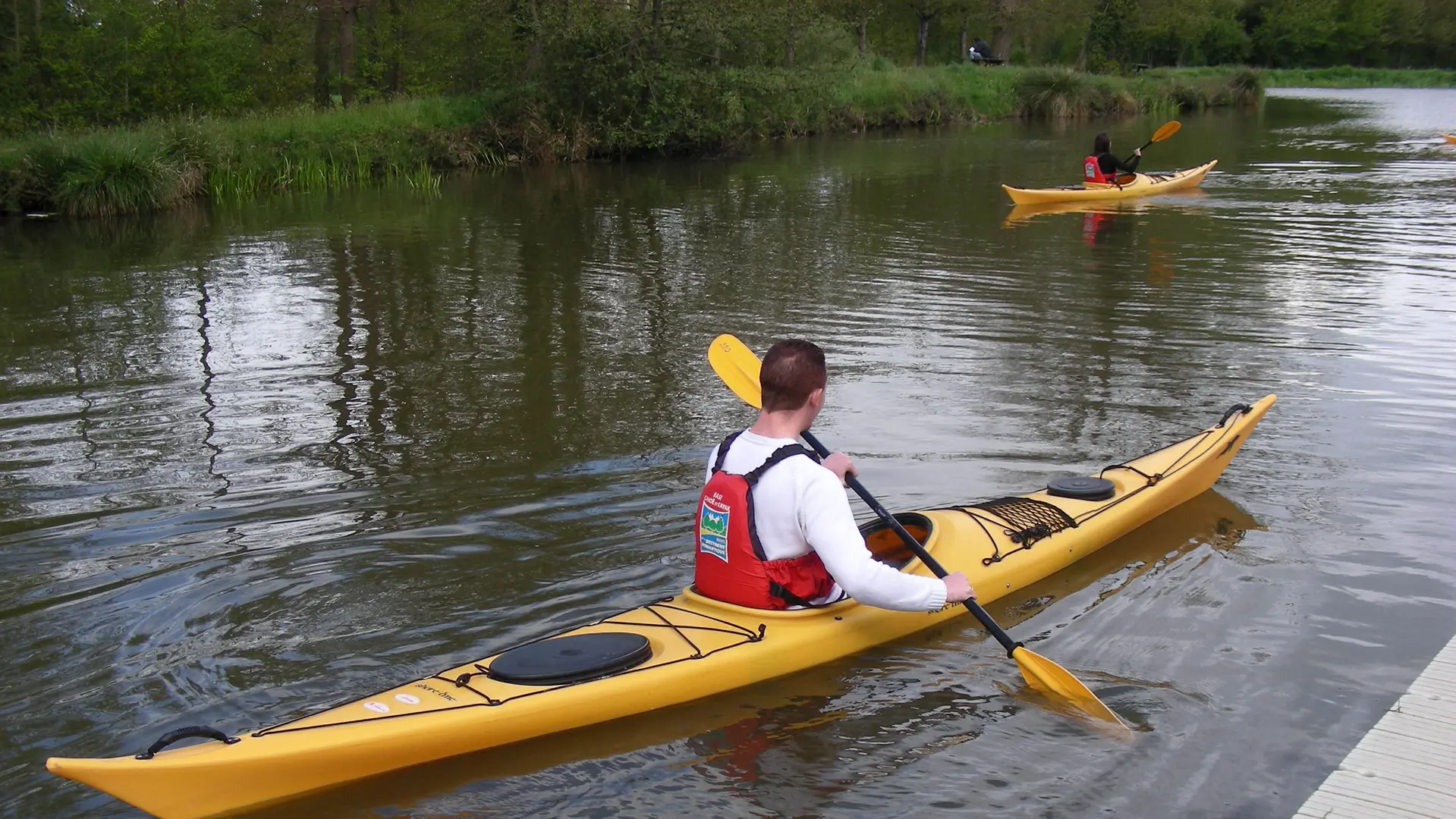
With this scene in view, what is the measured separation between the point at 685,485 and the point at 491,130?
17.0 m

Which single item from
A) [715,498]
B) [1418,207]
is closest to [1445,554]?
[715,498]

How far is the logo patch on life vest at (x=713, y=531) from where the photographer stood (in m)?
3.82

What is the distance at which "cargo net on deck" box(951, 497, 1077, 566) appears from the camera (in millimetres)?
4672

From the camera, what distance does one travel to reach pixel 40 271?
11547mm

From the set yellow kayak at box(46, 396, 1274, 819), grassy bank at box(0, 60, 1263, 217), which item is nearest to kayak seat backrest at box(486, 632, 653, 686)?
yellow kayak at box(46, 396, 1274, 819)

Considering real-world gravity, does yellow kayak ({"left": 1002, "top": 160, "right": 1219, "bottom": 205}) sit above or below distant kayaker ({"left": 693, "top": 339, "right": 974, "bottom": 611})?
above

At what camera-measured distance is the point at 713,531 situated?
387 cm

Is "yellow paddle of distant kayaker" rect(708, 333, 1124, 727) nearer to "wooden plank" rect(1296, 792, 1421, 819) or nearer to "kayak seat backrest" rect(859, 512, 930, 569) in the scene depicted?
"kayak seat backrest" rect(859, 512, 930, 569)

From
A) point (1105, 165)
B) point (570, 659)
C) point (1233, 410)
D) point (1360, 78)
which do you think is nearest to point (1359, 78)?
point (1360, 78)

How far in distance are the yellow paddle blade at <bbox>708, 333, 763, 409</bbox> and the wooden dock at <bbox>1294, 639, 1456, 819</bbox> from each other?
265 centimetres

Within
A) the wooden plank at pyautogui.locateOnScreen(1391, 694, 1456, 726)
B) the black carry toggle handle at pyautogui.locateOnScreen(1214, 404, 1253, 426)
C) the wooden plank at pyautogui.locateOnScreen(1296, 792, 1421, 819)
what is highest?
the black carry toggle handle at pyautogui.locateOnScreen(1214, 404, 1253, 426)

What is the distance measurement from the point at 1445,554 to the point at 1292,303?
4.89 metres

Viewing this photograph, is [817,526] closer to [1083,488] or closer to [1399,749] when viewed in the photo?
[1399,749]

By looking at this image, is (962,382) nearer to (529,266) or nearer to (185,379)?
(185,379)
